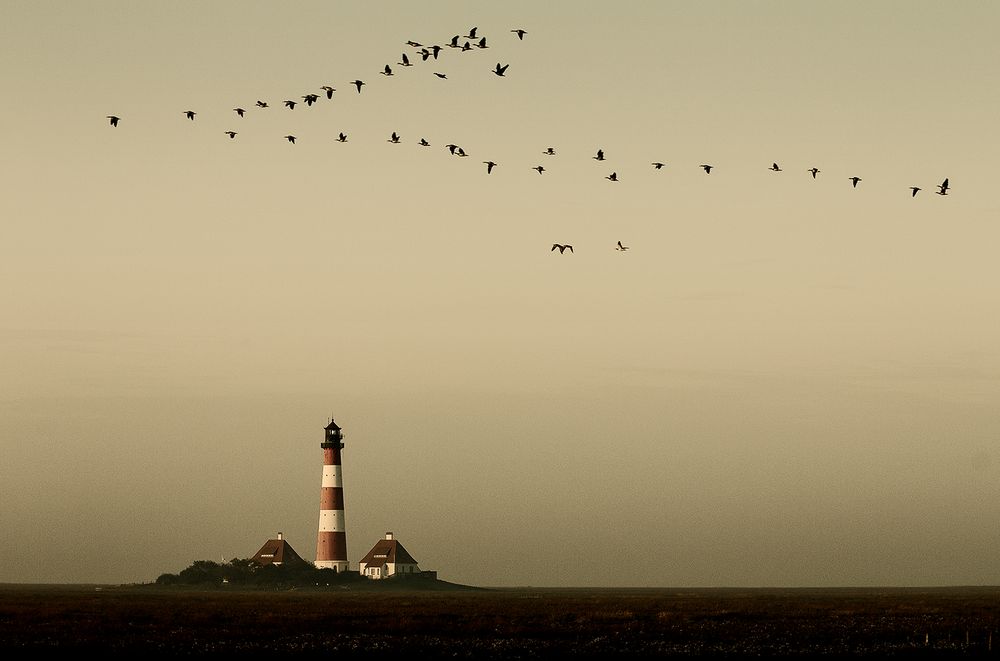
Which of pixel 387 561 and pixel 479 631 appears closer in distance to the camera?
pixel 479 631

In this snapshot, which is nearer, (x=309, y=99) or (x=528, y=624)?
(x=309, y=99)

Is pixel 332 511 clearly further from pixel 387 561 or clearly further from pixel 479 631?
pixel 479 631

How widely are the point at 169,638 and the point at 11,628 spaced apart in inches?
562

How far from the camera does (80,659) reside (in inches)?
2625

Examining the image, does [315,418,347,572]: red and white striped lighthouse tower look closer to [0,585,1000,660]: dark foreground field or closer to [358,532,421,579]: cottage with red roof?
[358,532,421,579]: cottage with red roof

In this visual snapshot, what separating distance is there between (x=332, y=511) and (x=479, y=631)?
273 ft

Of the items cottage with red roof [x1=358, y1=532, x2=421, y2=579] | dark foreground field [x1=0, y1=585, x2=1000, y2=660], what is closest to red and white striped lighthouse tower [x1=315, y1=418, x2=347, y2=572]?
cottage with red roof [x1=358, y1=532, x2=421, y2=579]

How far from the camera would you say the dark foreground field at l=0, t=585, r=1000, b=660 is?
7225cm

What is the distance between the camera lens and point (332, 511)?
6727 inches

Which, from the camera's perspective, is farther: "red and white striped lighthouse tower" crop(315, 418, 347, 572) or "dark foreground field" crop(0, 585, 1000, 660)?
"red and white striped lighthouse tower" crop(315, 418, 347, 572)

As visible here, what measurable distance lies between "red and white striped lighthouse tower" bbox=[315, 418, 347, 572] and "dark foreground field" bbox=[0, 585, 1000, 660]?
42786 mm

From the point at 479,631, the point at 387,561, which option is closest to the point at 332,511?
the point at 387,561

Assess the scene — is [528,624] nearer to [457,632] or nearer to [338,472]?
[457,632]

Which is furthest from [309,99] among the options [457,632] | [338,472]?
[338,472]
